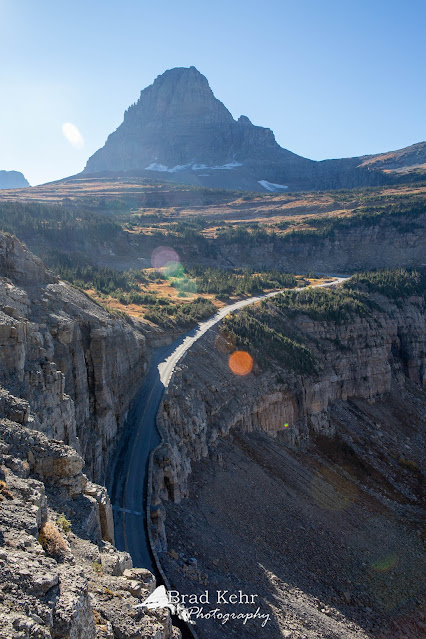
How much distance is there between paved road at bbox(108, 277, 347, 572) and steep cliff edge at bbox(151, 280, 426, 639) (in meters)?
0.72

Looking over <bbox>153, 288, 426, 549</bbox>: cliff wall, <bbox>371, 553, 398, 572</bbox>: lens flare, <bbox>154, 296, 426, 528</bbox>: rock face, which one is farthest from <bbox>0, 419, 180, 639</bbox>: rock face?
<bbox>371, 553, 398, 572</bbox>: lens flare

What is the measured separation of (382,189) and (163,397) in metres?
118

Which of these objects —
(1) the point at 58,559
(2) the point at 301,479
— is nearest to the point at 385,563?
(2) the point at 301,479

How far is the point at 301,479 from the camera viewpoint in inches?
1286

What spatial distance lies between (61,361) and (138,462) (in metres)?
6.93

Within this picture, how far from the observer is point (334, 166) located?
190 meters

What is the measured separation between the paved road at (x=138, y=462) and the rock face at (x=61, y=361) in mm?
803

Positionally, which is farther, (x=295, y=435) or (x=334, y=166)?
(x=334, y=166)

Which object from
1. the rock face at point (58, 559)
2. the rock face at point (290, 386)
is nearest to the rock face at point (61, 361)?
the rock face at point (58, 559)

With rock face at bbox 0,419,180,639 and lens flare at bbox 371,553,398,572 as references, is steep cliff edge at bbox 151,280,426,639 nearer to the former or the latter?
lens flare at bbox 371,553,398,572

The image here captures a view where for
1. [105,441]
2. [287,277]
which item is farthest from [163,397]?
[287,277]

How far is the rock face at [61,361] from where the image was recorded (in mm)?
14641

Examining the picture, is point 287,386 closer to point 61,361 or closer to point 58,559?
point 61,361

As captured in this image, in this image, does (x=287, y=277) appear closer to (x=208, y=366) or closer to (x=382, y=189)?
(x=208, y=366)
